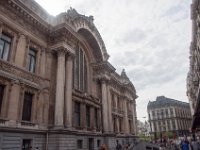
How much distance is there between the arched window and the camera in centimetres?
2479

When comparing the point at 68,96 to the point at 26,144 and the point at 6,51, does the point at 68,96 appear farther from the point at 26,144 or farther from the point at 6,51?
the point at 6,51

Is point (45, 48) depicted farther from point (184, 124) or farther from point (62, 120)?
point (184, 124)

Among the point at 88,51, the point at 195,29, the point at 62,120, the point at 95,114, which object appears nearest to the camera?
the point at 62,120

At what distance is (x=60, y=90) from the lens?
62.1 ft

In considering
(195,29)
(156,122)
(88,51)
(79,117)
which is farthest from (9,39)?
(156,122)

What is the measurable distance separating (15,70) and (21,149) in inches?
241

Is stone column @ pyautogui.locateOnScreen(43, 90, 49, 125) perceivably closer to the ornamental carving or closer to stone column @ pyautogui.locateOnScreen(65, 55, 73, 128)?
the ornamental carving

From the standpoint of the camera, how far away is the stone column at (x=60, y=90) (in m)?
17.8

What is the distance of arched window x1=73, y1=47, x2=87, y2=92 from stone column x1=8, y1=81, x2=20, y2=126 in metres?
8.46

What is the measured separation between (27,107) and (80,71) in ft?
35.3

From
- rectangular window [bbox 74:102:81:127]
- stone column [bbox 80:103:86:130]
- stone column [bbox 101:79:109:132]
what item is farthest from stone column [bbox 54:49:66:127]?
stone column [bbox 101:79:109:132]

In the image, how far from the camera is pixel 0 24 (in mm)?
15656

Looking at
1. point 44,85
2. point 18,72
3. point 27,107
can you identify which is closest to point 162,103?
point 44,85

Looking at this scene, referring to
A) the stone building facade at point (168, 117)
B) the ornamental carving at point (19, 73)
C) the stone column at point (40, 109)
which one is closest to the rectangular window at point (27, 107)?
the stone column at point (40, 109)
